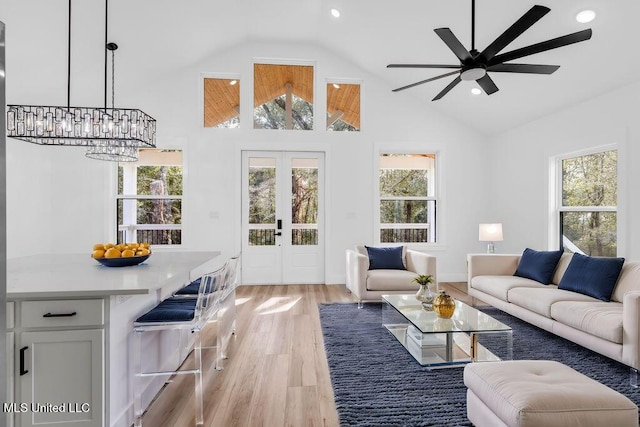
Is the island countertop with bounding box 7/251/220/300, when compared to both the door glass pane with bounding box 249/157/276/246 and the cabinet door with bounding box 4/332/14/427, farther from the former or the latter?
the door glass pane with bounding box 249/157/276/246

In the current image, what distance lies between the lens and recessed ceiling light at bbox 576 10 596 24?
121 inches

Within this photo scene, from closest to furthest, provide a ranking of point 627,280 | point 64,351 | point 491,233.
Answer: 1. point 64,351
2. point 627,280
3. point 491,233

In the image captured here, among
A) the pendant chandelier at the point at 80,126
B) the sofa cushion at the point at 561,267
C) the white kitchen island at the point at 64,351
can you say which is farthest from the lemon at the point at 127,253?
the sofa cushion at the point at 561,267

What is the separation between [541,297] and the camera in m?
3.23

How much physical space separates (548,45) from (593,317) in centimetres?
205

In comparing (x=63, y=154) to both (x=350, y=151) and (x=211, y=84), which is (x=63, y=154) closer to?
(x=211, y=84)

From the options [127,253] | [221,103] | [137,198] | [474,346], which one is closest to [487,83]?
[474,346]

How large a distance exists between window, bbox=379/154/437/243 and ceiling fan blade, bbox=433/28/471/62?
3348 mm

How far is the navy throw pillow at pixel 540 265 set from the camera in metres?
3.82

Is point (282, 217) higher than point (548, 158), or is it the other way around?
point (548, 158)

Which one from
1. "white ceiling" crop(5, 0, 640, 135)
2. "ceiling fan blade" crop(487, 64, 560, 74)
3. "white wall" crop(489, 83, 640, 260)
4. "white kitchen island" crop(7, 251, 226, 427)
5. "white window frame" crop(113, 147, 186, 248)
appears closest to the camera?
"white kitchen island" crop(7, 251, 226, 427)

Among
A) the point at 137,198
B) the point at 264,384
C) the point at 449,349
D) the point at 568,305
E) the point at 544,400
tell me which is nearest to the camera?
the point at 544,400

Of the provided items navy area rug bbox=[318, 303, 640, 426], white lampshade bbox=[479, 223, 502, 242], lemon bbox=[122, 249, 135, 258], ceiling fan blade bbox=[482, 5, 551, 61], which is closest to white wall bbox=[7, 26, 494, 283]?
white lampshade bbox=[479, 223, 502, 242]

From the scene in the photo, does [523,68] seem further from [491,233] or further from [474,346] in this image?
[491,233]
